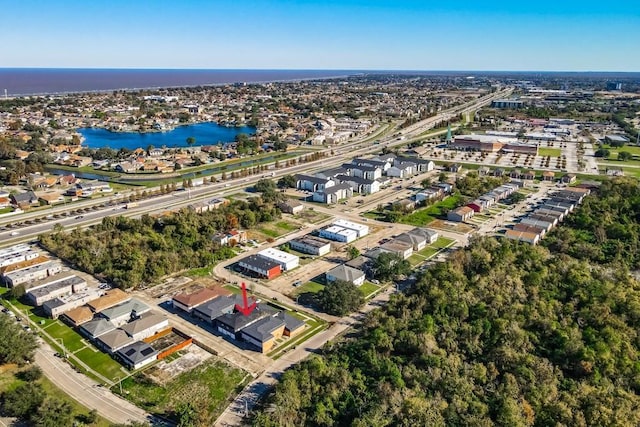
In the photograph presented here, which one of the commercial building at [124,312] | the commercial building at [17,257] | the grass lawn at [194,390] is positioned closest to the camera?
the grass lawn at [194,390]

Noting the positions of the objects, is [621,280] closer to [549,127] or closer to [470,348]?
[470,348]

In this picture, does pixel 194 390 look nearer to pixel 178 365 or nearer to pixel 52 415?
pixel 178 365

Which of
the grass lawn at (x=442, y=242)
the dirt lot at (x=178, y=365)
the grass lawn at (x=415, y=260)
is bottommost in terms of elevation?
the dirt lot at (x=178, y=365)

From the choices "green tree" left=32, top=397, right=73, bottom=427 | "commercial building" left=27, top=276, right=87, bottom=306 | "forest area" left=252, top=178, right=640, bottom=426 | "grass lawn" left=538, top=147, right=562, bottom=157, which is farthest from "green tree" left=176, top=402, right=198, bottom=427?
"grass lawn" left=538, top=147, right=562, bottom=157

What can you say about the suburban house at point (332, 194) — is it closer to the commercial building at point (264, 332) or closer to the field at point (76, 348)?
the commercial building at point (264, 332)

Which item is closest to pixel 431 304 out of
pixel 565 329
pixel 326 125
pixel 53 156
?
pixel 565 329

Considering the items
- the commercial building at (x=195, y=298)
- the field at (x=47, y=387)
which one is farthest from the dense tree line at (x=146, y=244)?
the field at (x=47, y=387)
